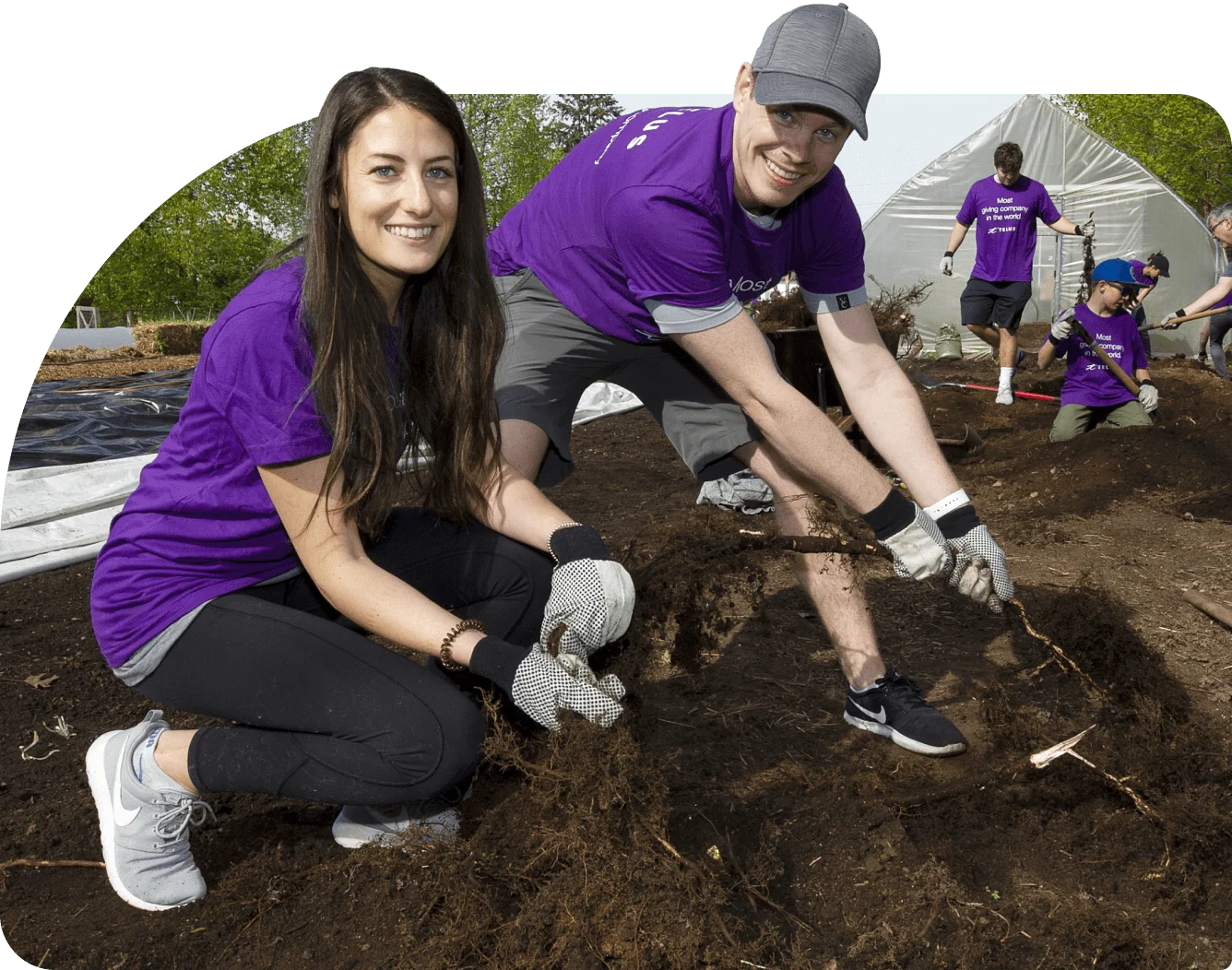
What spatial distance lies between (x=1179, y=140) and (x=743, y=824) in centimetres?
1168

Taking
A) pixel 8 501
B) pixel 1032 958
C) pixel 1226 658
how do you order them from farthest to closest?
pixel 8 501, pixel 1226 658, pixel 1032 958

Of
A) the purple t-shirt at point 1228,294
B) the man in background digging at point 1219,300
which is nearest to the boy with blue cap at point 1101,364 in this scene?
the man in background digging at point 1219,300

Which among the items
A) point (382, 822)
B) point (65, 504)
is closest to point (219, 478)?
point (382, 822)

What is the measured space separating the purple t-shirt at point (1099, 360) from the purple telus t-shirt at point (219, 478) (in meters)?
4.91

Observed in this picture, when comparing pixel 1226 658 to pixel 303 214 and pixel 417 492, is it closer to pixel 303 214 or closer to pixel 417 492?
pixel 417 492

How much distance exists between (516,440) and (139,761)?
1.02 meters

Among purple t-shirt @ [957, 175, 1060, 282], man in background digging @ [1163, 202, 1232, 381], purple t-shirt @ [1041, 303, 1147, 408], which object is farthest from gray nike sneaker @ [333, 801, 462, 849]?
purple t-shirt @ [957, 175, 1060, 282]

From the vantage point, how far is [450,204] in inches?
71.1

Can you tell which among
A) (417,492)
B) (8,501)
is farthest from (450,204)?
(8,501)

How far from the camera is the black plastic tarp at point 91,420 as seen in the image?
17.7 ft

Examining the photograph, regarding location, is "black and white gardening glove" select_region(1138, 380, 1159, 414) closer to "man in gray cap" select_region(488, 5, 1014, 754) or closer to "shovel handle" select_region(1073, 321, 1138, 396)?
"shovel handle" select_region(1073, 321, 1138, 396)

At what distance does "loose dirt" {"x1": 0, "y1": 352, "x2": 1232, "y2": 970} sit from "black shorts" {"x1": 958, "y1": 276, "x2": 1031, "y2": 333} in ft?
16.0

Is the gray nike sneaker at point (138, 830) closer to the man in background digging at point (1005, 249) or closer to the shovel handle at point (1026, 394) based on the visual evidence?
the shovel handle at point (1026, 394)

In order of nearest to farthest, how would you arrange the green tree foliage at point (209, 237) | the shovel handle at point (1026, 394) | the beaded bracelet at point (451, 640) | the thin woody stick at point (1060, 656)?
the beaded bracelet at point (451, 640) < the thin woody stick at point (1060, 656) < the green tree foliage at point (209, 237) < the shovel handle at point (1026, 394)
